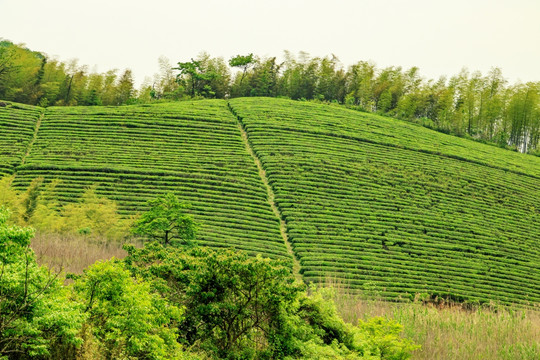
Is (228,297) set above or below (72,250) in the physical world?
above

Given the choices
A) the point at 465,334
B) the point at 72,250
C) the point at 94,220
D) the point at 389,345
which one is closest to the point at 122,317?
the point at 389,345

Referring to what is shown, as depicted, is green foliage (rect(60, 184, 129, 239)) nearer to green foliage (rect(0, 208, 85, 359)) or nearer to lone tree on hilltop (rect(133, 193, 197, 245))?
lone tree on hilltop (rect(133, 193, 197, 245))

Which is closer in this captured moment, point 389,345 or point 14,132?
point 389,345

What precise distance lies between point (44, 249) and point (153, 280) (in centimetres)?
1811

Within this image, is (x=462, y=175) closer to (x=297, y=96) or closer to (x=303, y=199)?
(x=303, y=199)

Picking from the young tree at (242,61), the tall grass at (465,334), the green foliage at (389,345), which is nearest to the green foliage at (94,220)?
the tall grass at (465,334)

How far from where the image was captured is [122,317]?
1266 centimetres

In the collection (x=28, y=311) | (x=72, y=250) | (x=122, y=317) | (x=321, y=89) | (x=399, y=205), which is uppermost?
(x=321, y=89)

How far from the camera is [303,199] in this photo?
162 ft

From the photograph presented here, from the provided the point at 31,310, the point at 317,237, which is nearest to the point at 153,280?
the point at 31,310

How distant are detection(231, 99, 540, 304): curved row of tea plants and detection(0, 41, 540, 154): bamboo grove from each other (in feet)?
52.9

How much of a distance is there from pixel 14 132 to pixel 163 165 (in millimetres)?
19387

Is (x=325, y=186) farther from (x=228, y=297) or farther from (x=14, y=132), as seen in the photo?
(x=228, y=297)

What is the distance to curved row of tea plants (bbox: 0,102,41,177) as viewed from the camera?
4975 cm
